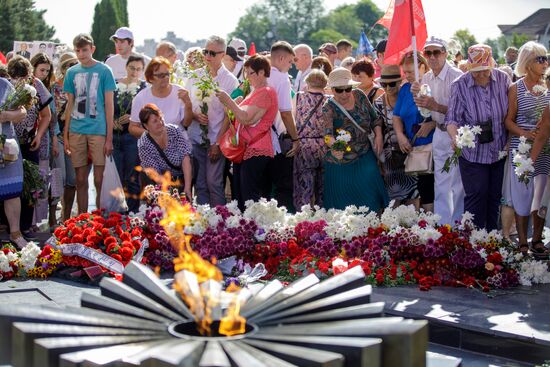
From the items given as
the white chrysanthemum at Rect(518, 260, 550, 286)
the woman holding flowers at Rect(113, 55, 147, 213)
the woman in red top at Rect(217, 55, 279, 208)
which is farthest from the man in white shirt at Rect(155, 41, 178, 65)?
the white chrysanthemum at Rect(518, 260, 550, 286)

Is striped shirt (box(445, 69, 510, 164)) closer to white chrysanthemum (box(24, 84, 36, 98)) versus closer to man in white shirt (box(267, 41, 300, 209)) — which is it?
man in white shirt (box(267, 41, 300, 209))

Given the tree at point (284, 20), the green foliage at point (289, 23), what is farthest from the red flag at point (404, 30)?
the tree at point (284, 20)

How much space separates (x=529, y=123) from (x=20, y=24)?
45.9 meters

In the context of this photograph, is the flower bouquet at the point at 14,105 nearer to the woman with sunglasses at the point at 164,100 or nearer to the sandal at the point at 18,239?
the sandal at the point at 18,239

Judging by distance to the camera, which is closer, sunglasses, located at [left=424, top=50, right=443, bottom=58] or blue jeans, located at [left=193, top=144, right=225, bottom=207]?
sunglasses, located at [left=424, top=50, right=443, bottom=58]

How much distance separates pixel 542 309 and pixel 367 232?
1914 mm

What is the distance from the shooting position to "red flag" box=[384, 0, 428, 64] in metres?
9.48

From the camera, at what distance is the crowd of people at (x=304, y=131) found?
28.1 feet

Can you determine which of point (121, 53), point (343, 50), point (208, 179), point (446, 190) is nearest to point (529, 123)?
point (446, 190)

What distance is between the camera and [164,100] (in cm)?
1015

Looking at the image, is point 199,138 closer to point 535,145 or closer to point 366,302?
point 535,145

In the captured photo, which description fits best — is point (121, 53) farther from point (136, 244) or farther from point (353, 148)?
point (136, 244)

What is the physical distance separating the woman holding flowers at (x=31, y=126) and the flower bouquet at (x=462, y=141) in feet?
14.6

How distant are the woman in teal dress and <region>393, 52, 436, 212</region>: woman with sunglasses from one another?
0.77 feet
